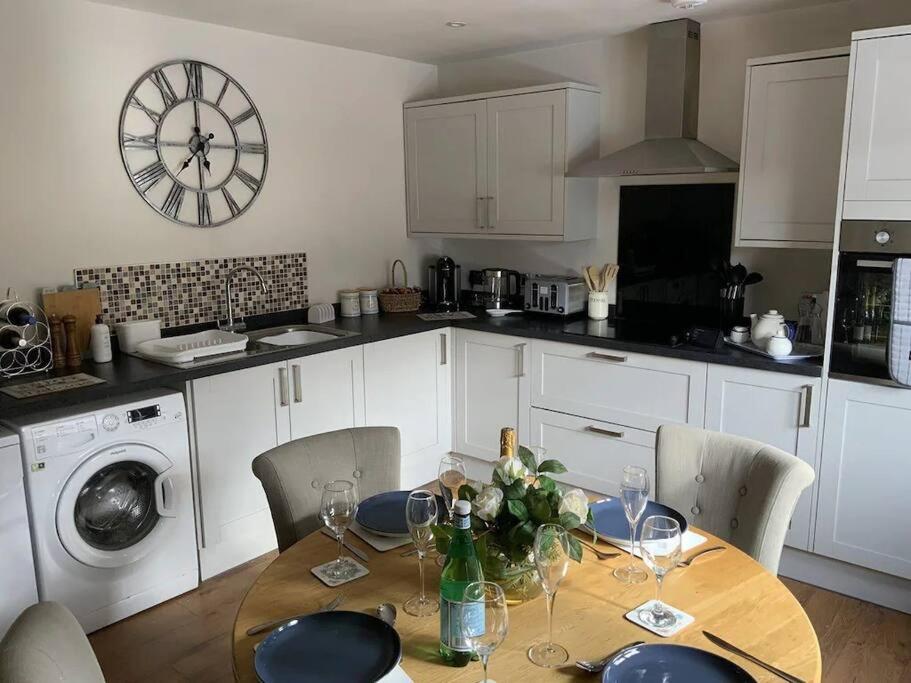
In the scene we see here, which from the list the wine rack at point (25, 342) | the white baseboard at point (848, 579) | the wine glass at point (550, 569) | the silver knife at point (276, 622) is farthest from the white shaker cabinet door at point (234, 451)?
the white baseboard at point (848, 579)

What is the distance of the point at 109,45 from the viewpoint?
3.14 m

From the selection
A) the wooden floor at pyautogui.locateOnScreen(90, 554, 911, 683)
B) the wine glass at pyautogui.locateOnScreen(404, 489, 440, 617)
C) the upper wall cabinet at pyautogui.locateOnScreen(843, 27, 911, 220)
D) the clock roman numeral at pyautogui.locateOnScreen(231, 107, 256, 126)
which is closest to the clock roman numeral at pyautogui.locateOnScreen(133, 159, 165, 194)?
the clock roman numeral at pyautogui.locateOnScreen(231, 107, 256, 126)

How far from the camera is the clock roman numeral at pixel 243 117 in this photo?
3.62 meters

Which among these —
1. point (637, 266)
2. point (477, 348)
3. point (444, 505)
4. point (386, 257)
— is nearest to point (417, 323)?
point (477, 348)

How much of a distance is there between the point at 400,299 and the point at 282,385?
116 cm

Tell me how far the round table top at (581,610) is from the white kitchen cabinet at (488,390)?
6.77ft

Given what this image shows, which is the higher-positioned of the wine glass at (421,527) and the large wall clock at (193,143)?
the large wall clock at (193,143)

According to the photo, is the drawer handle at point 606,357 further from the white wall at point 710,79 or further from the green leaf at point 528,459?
the green leaf at point 528,459

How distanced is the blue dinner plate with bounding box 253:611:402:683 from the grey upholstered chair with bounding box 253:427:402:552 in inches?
24.6

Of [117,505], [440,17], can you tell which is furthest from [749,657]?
[440,17]

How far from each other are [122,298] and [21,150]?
70 centimetres

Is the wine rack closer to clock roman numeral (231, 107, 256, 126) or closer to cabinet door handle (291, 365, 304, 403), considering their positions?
cabinet door handle (291, 365, 304, 403)

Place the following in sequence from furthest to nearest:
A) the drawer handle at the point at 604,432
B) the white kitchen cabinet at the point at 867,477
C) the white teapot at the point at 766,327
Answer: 1. the drawer handle at the point at 604,432
2. the white teapot at the point at 766,327
3. the white kitchen cabinet at the point at 867,477

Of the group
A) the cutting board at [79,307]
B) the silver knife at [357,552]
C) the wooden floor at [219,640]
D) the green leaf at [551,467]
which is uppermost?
the cutting board at [79,307]
